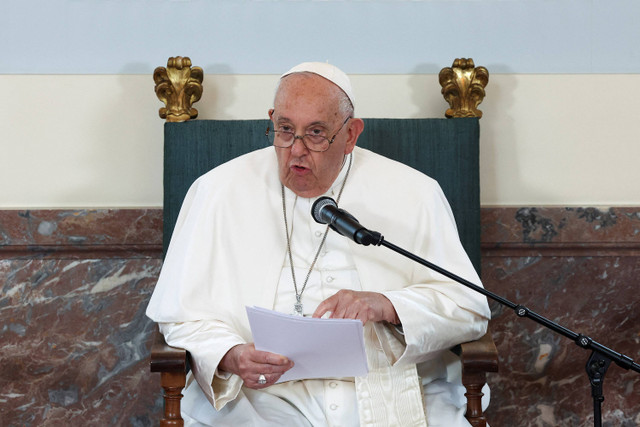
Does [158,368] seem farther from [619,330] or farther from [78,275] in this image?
[619,330]

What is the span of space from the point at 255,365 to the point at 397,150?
1.43m

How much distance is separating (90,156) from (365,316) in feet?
5.89

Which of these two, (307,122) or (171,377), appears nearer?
(171,377)

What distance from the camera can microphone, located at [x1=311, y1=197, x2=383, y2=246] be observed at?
255 cm

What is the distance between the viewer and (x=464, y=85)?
402cm

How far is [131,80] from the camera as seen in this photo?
164 inches

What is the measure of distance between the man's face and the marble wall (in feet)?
3.34

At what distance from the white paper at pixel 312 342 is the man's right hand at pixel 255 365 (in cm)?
2

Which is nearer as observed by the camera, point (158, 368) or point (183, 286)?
point (158, 368)

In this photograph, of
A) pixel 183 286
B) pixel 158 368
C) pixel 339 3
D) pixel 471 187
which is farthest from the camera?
pixel 339 3

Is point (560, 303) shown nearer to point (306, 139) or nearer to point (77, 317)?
point (306, 139)

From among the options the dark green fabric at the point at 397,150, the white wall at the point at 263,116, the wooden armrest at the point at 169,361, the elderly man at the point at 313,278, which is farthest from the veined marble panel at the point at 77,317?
the wooden armrest at the point at 169,361

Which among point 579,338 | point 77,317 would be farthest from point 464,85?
point 77,317

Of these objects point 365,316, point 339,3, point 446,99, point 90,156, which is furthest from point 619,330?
point 90,156
